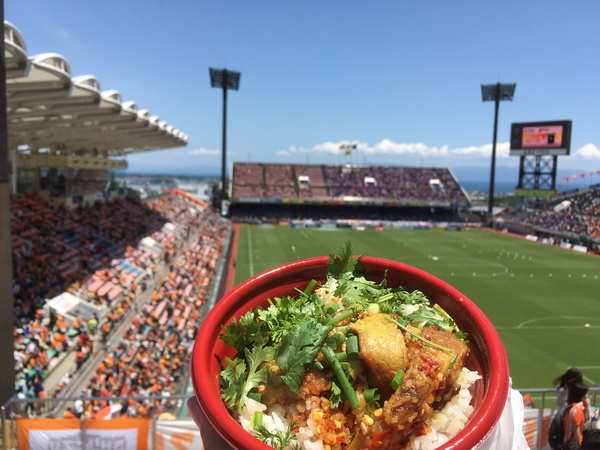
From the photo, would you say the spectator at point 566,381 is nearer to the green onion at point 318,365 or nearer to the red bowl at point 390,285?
the red bowl at point 390,285

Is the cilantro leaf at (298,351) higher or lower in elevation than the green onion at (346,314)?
lower

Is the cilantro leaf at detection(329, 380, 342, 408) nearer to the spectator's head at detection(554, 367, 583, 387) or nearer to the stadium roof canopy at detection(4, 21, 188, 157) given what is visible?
the spectator's head at detection(554, 367, 583, 387)

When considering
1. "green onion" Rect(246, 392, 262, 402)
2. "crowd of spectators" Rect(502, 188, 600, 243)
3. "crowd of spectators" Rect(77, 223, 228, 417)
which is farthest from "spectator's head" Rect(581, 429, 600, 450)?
"crowd of spectators" Rect(502, 188, 600, 243)

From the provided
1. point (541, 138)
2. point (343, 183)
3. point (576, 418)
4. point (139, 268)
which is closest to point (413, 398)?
point (576, 418)

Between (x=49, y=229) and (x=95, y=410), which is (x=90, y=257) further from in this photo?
(x=95, y=410)

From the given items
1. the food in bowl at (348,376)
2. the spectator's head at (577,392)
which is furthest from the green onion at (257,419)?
the spectator's head at (577,392)

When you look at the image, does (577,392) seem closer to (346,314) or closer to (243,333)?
(346,314)
